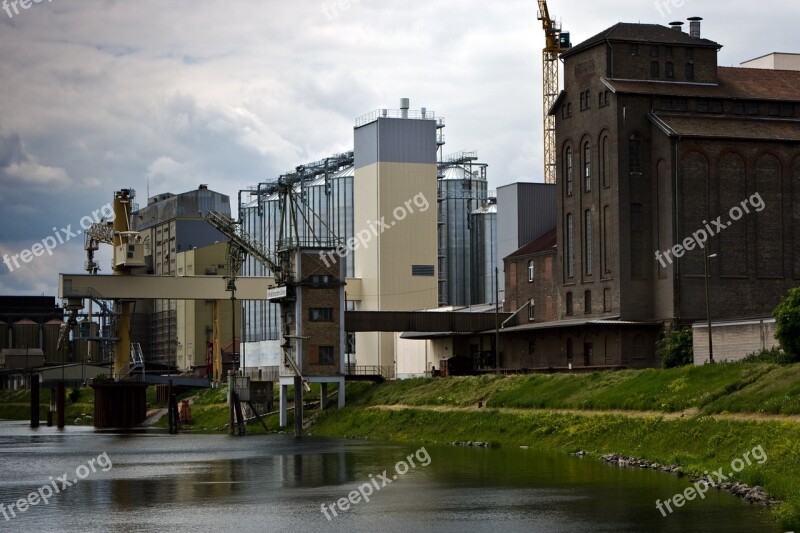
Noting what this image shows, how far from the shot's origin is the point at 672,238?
9281cm

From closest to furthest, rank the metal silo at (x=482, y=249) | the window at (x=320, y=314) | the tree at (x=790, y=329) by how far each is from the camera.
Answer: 1. the tree at (x=790, y=329)
2. the window at (x=320, y=314)
3. the metal silo at (x=482, y=249)

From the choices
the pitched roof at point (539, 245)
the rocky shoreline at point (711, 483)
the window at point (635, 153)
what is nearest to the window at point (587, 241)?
the window at point (635, 153)

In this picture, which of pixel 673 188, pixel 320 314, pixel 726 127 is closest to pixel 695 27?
pixel 726 127

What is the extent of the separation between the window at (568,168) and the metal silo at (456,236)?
49530 millimetres

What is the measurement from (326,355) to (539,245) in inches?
873

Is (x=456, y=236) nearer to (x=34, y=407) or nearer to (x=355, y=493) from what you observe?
(x=34, y=407)

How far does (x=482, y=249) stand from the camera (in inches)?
6063

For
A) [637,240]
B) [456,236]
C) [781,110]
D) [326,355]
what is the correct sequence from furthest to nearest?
1. [456,236]
2. [326,355]
3. [781,110]
4. [637,240]

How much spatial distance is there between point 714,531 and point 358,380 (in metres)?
71.4

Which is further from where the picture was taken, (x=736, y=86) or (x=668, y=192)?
(x=736, y=86)

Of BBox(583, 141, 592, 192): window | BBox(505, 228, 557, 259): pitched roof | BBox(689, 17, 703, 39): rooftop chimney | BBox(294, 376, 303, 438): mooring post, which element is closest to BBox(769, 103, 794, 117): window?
BBox(689, 17, 703, 39): rooftop chimney

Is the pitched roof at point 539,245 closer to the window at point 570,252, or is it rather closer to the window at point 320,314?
the window at point 570,252

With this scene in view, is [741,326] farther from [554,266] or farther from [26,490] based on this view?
[26,490]

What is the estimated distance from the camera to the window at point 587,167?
327 feet
